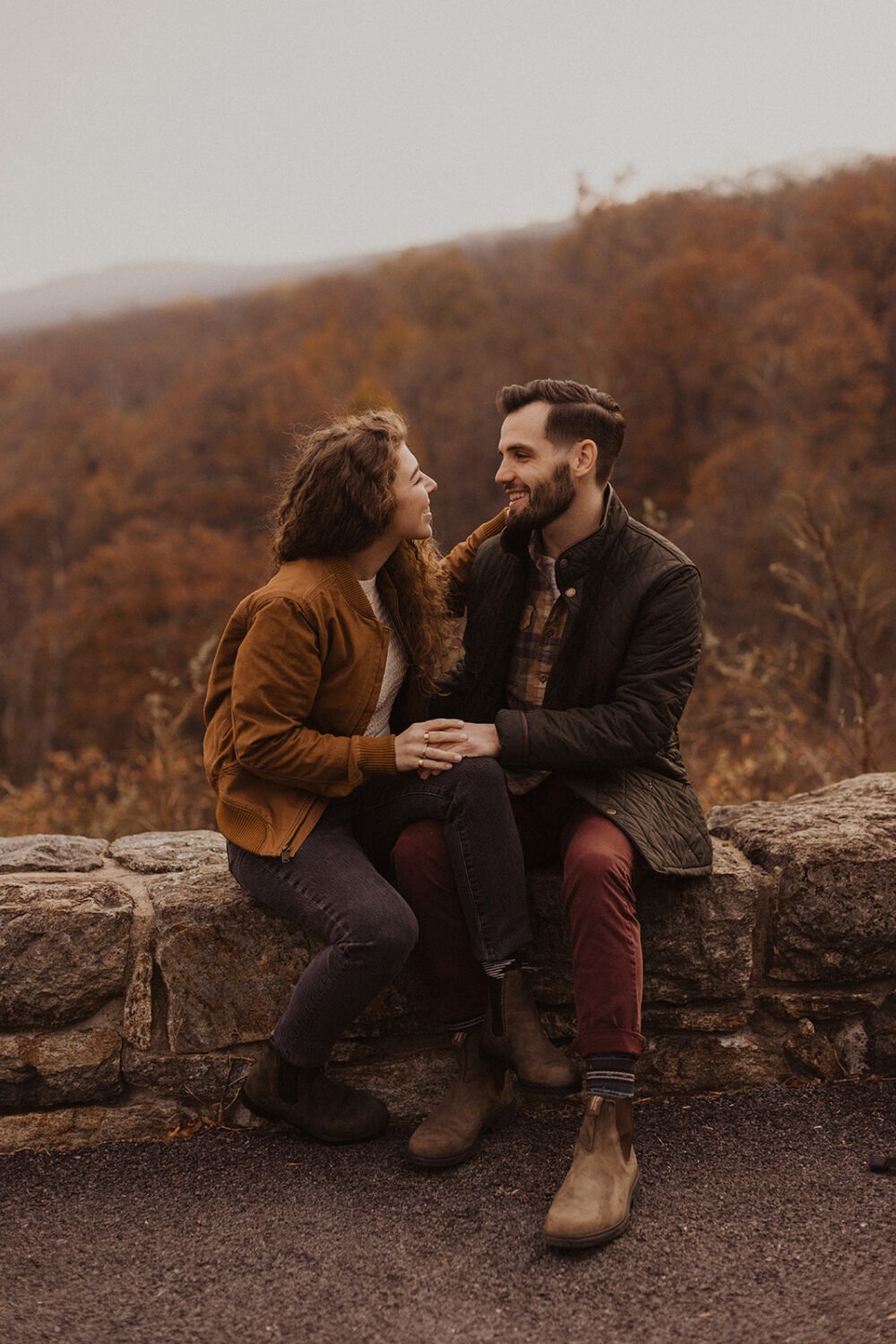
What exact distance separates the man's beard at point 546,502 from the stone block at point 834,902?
0.95m

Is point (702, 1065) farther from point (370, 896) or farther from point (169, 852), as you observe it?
point (169, 852)

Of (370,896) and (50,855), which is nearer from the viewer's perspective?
(370,896)

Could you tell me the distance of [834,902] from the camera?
8.52ft

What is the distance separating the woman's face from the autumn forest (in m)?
6.31

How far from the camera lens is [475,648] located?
2859 millimetres

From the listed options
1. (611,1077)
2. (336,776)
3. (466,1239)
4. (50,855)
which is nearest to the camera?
(466,1239)

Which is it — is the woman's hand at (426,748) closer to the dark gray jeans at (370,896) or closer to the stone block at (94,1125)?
the dark gray jeans at (370,896)

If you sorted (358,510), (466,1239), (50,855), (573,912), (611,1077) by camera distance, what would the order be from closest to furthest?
(466,1239)
(611,1077)
(573,912)
(358,510)
(50,855)

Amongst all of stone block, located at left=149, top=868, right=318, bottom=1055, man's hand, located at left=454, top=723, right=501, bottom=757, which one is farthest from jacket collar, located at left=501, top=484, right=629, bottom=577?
stone block, located at left=149, top=868, right=318, bottom=1055

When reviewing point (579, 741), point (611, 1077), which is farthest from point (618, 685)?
point (611, 1077)

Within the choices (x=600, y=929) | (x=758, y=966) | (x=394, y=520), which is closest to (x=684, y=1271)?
(x=600, y=929)

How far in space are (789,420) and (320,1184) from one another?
2394cm

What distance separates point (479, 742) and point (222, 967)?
0.76 m

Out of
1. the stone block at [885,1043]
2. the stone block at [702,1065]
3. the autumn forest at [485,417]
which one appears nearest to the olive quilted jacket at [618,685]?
the stone block at [702,1065]
